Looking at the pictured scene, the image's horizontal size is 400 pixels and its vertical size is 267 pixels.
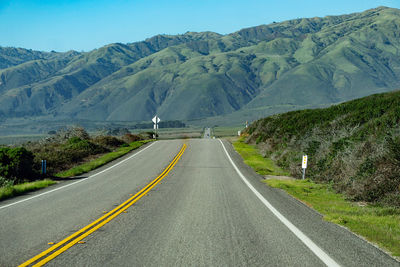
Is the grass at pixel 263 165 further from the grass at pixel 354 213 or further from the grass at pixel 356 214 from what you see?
the grass at pixel 356 214

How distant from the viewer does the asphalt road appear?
6.04 m

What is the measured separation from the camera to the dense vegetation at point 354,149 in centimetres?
1162

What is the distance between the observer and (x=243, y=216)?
30.2 ft

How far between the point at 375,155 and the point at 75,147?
67.3ft

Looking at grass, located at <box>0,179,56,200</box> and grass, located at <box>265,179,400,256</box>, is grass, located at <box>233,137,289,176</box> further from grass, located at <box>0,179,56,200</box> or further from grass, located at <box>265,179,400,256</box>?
grass, located at <box>0,179,56,200</box>

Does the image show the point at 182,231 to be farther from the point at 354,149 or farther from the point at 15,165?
the point at 15,165

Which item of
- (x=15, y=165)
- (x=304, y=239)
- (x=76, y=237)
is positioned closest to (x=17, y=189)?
(x=15, y=165)

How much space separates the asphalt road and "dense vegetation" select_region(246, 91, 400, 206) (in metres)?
2.35

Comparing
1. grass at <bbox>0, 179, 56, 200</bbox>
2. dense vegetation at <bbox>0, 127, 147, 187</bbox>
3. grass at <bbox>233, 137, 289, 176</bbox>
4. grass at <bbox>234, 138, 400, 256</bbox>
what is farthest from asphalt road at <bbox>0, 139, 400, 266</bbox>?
grass at <bbox>233, 137, 289, 176</bbox>

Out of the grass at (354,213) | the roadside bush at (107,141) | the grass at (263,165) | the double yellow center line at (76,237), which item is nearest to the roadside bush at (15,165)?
the double yellow center line at (76,237)

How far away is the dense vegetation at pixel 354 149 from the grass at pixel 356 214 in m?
A: 0.65

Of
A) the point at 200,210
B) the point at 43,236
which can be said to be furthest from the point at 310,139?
the point at 43,236

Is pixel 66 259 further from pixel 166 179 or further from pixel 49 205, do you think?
pixel 166 179

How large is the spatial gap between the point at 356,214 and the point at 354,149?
5.84m
